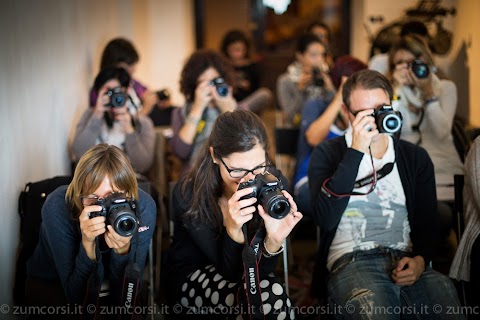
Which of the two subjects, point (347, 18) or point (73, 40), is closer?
point (73, 40)

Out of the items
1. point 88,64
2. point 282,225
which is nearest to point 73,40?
point 88,64

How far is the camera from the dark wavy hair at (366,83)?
2.15 metres

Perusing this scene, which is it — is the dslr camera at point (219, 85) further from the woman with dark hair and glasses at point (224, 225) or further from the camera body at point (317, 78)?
the woman with dark hair and glasses at point (224, 225)

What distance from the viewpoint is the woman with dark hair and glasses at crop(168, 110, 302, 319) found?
1884 millimetres

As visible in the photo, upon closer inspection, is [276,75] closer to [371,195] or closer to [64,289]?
[371,195]

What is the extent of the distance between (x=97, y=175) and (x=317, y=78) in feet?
6.57

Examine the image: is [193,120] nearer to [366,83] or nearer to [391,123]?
[366,83]

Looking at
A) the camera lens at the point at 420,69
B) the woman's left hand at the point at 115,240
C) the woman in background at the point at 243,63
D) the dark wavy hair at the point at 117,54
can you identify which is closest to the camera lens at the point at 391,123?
the camera lens at the point at 420,69

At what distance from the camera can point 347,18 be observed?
6.02 meters

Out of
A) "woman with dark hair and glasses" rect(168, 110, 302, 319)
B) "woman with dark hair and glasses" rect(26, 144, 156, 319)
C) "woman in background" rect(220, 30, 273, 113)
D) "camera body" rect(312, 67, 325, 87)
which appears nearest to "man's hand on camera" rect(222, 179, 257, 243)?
"woman with dark hair and glasses" rect(168, 110, 302, 319)

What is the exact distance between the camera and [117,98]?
277 cm

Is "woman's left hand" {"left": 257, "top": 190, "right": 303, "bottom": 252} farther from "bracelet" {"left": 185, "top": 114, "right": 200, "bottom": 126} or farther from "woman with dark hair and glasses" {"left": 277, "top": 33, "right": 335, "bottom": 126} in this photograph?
"woman with dark hair and glasses" {"left": 277, "top": 33, "right": 335, "bottom": 126}

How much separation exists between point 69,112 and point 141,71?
213cm

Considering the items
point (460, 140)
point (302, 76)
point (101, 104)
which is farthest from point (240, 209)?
point (302, 76)
